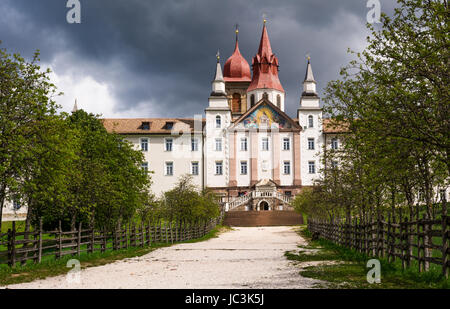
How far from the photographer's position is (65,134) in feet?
59.9

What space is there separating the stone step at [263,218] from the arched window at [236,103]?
24627mm

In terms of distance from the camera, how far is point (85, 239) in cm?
2184

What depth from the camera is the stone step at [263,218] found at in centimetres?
5072

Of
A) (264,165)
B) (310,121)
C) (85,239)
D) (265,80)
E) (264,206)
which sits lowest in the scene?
(85,239)

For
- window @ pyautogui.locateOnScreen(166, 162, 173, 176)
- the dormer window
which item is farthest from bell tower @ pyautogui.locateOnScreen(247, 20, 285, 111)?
window @ pyautogui.locateOnScreen(166, 162, 173, 176)

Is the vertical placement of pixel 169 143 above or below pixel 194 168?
above

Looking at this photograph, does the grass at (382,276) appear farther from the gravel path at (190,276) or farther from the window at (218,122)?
the window at (218,122)

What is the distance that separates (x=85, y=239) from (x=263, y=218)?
3173 centimetres

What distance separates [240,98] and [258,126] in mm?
13306

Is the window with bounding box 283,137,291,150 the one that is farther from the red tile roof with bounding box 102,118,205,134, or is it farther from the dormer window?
the dormer window

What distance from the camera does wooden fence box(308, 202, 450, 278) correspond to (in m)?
10.7

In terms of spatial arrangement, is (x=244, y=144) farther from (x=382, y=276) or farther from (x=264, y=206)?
(x=382, y=276)

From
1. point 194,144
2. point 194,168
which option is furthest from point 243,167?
point 194,144
